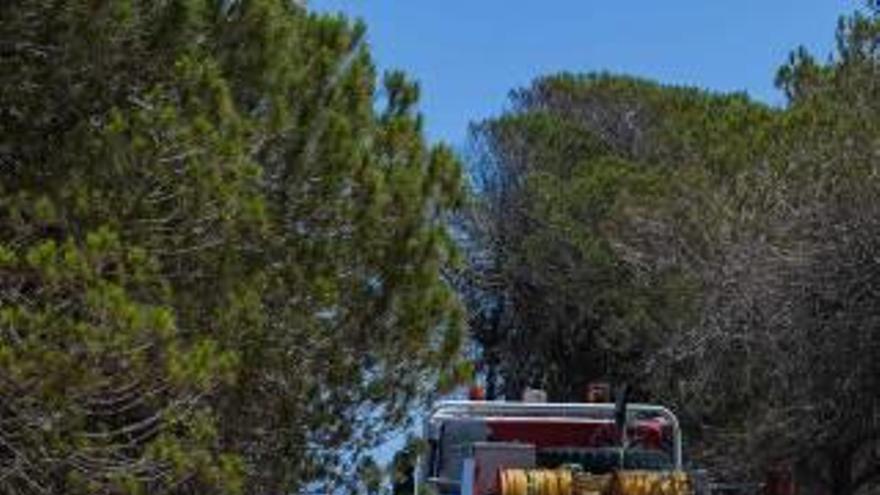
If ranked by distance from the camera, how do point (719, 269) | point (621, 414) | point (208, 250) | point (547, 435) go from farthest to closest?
point (719, 269) < point (547, 435) < point (621, 414) < point (208, 250)

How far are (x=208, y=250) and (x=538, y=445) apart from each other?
3.56 meters

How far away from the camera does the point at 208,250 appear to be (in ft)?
37.7

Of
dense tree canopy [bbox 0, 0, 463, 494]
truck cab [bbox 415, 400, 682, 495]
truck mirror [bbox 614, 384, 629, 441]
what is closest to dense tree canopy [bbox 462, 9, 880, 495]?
truck cab [bbox 415, 400, 682, 495]

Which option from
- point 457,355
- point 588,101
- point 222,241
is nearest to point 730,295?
point 457,355

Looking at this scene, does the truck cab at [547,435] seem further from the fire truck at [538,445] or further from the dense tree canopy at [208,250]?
the dense tree canopy at [208,250]

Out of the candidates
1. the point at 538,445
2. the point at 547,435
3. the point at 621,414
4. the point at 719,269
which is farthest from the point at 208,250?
the point at 719,269

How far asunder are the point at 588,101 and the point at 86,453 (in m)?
27.0

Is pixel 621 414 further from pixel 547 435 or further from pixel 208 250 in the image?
pixel 208 250

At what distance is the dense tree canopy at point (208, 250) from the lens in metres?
10.1

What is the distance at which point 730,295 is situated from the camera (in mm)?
17109

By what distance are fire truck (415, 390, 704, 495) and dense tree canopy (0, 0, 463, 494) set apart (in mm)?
540

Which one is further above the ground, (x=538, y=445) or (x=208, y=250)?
(x=208, y=250)

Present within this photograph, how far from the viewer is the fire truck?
12094 millimetres

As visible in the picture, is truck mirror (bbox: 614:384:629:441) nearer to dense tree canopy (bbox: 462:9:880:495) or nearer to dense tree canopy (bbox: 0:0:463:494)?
dense tree canopy (bbox: 0:0:463:494)
